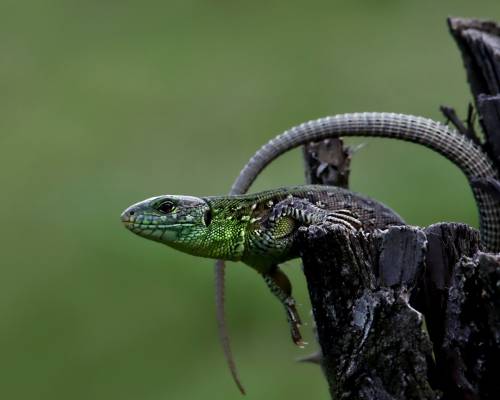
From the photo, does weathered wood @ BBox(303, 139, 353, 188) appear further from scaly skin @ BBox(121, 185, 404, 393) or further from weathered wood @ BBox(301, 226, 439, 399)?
weathered wood @ BBox(301, 226, 439, 399)

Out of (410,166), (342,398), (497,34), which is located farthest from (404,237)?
(410,166)

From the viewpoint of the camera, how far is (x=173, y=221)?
9.20 feet

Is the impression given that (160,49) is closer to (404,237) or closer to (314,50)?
(314,50)

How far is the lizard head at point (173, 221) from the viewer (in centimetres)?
280

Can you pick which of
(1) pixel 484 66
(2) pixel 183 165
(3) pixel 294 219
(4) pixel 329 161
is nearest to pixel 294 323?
(3) pixel 294 219

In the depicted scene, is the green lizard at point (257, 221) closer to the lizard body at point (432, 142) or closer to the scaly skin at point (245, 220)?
the scaly skin at point (245, 220)

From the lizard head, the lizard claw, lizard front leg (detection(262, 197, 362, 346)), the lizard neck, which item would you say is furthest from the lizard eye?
the lizard claw

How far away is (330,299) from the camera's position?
2.25 m

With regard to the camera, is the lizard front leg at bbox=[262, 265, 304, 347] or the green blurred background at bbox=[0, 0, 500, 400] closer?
the lizard front leg at bbox=[262, 265, 304, 347]

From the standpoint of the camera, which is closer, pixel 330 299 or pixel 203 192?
pixel 330 299

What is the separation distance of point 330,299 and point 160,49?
802 cm

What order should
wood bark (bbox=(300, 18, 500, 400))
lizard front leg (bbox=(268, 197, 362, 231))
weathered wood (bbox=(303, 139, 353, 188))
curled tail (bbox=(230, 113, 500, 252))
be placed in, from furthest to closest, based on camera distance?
weathered wood (bbox=(303, 139, 353, 188))
curled tail (bbox=(230, 113, 500, 252))
lizard front leg (bbox=(268, 197, 362, 231))
wood bark (bbox=(300, 18, 500, 400))

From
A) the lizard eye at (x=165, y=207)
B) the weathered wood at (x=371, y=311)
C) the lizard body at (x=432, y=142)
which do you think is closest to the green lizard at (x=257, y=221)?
the lizard eye at (x=165, y=207)

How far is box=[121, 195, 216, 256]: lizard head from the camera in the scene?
9.20 feet
